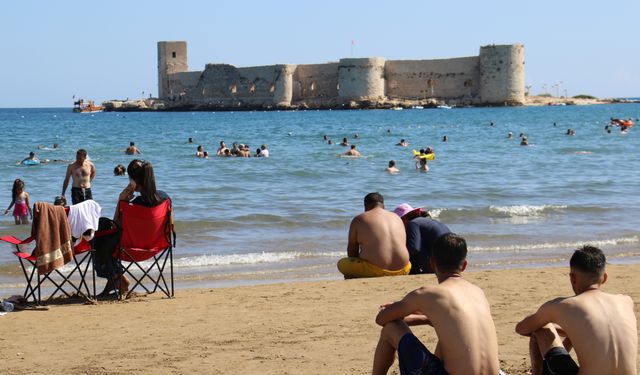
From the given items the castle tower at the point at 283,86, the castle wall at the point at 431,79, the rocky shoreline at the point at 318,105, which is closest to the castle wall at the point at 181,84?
the rocky shoreline at the point at 318,105

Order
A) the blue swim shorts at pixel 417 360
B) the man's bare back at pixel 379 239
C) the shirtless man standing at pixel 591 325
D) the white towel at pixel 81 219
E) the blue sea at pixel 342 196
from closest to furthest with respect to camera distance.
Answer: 1. the shirtless man standing at pixel 591 325
2. the blue swim shorts at pixel 417 360
3. the white towel at pixel 81 219
4. the man's bare back at pixel 379 239
5. the blue sea at pixel 342 196

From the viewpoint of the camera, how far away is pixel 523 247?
10273 mm

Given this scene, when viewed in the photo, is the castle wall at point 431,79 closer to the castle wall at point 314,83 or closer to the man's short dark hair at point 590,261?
the castle wall at point 314,83

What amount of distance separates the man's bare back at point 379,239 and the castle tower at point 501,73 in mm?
64951

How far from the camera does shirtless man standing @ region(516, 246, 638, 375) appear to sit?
3664 mm

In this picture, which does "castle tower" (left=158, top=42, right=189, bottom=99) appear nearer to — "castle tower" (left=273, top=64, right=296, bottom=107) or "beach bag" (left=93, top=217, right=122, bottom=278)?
"castle tower" (left=273, top=64, right=296, bottom=107)

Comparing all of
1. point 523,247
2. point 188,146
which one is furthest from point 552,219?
point 188,146

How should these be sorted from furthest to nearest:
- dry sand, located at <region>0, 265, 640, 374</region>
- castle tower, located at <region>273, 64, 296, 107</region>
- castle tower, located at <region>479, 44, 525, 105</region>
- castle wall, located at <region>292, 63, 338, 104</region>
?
1. castle wall, located at <region>292, 63, 338, 104</region>
2. castle tower, located at <region>273, 64, 296, 107</region>
3. castle tower, located at <region>479, 44, 525, 105</region>
4. dry sand, located at <region>0, 265, 640, 374</region>

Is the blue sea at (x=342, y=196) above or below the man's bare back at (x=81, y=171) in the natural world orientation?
below

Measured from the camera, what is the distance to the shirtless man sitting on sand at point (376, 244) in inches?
275

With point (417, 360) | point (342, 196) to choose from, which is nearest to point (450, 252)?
point (417, 360)

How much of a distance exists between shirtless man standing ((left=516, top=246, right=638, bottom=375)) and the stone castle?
68232 mm

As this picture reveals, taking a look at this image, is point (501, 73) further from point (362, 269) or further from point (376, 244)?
point (376, 244)

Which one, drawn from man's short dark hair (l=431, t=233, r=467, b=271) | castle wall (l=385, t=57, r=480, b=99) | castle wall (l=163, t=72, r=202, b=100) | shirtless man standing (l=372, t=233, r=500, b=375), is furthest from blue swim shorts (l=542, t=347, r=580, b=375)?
castle wall (l=163, t=72, r=202, b=100)
